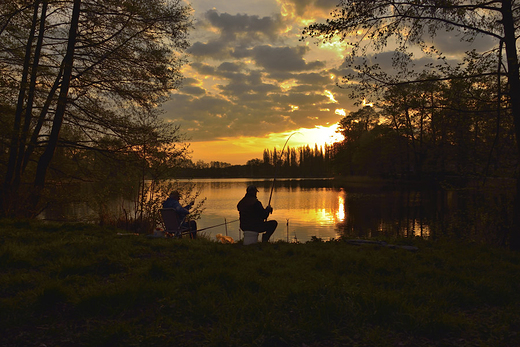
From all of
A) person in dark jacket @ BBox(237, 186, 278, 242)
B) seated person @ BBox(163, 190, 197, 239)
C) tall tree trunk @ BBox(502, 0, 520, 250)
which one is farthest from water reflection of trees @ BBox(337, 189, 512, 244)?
seated person @ BBox(163, 190, 197, 239)

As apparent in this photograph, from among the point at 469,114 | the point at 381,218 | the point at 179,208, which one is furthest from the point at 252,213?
the point at 381,218

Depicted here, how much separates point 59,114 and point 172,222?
505cm

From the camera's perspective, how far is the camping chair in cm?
934

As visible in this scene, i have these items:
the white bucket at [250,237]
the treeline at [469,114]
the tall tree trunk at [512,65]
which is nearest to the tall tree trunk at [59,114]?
the white bucket at [250,237]

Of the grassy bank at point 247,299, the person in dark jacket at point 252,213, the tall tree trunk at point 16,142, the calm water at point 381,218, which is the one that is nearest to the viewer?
the grassy bank at point 247,299

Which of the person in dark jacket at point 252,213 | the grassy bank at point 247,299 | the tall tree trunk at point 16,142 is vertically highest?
the tall tree trunk at point 16,142

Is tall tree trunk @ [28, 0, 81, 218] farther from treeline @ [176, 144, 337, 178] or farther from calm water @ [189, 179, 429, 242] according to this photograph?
treeline @ [176, 144, 337, 178]

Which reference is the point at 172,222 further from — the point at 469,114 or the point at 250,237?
the point at 469,114

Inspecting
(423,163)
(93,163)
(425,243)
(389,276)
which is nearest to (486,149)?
(425,243)

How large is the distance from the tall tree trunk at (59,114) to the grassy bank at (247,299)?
572 cm

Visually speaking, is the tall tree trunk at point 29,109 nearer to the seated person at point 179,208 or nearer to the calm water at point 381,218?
the calm water at point 381,218

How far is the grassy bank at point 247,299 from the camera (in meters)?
3.26

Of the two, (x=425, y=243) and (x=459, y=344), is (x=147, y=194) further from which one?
(x=459, y=344)

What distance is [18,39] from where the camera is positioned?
10414mm
